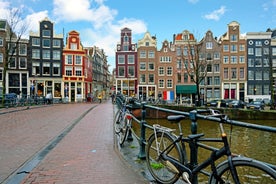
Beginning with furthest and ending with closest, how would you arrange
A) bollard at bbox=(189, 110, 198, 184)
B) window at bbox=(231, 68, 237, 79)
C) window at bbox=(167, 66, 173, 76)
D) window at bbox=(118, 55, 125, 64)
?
window at bbox=(118, 55, 125, 64), window at bbox=(167, 66, 173, 76), window at bbox=(231, 68, 237, 79), bollard at bbox=(189, 110, 198, 184)

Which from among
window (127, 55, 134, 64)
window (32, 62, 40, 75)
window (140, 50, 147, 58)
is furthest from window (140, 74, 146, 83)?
window (32, 62, 40, 75)

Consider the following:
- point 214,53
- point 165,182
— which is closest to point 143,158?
point 165,182

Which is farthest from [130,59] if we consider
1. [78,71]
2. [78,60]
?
[78,71]

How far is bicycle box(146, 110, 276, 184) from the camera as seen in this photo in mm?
2363

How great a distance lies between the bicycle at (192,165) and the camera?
7.75 ft

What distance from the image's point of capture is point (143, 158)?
201 inches

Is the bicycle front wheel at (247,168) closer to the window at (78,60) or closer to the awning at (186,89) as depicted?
the window at (78,60)

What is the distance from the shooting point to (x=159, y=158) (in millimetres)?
3996

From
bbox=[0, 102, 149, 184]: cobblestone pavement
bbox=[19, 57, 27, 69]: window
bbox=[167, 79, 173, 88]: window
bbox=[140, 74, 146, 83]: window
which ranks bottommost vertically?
bbox=[0, 102, 149, 184]: cobblestone pavement

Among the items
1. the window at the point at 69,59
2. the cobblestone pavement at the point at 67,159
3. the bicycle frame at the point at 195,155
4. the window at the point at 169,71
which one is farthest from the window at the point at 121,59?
the bicycle frame at the point at 195,155

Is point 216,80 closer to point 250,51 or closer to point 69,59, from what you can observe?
point 250,51

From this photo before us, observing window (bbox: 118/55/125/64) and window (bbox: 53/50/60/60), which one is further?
window (bbox: 118/55/125/64)

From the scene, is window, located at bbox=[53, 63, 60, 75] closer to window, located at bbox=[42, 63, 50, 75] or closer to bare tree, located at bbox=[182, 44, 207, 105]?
window, located at bbox=[42, 63, 50, 75]

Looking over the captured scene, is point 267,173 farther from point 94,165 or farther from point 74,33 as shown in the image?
point 74,33
